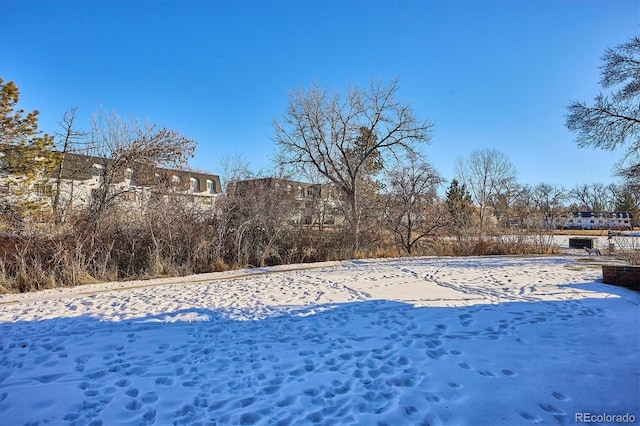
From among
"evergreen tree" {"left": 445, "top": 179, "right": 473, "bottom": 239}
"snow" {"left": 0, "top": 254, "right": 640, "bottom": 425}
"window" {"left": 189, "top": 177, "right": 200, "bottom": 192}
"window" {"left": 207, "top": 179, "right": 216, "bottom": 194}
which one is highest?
"window" {"left": 207, "top": 179, "right": 216, "bottom": 194}

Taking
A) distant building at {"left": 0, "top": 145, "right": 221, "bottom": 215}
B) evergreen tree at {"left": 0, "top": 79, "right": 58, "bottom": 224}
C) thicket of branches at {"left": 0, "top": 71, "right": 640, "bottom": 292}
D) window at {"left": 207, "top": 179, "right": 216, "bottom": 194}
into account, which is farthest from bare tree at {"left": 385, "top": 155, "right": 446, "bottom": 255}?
window at {"left": 207, "top": 179, "right": 216, "bottom": 194}

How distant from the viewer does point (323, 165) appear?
2014 cm

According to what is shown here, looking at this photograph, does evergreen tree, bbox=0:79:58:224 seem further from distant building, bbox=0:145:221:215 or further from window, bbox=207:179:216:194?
window, bbox=207:179:216:194

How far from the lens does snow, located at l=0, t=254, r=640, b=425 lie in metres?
2.68

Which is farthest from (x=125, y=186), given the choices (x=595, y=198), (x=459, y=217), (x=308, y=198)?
(x=595, y=198)

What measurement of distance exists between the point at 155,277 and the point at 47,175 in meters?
7.42

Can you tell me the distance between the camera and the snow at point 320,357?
2.68 metres

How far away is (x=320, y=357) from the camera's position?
3689 millimetres

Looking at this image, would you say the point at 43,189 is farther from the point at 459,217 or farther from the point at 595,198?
the point at 595,198

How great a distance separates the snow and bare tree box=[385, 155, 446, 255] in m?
10.7

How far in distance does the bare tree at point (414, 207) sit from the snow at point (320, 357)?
10.7 meters

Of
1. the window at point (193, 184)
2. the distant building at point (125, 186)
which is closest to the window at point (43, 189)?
the distant building at point (125, 186)

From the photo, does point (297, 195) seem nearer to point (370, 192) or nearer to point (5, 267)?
point (370, 192)

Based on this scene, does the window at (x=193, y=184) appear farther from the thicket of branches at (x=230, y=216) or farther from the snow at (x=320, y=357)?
the snow at (x=320, y=357)
